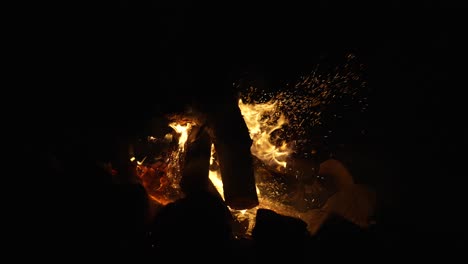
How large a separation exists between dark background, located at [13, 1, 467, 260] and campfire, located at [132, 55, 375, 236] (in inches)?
12.7

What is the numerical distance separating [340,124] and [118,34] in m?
3.79

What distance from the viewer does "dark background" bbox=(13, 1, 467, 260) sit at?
2.87 meters

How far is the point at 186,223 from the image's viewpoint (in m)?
2.07

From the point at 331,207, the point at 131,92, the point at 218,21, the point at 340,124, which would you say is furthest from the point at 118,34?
the point at 340,124

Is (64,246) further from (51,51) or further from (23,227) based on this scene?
(51,51)

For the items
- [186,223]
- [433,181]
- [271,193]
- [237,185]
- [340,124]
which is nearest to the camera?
[186,223]

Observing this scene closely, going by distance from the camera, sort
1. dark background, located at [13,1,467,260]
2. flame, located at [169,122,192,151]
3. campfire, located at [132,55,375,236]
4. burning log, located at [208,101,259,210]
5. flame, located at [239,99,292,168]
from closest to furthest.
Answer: burning log, located at [208,101,259,210] < dark background, located at [13,1,467,260] < campfire, located at [132,55,375,236] < flame, located at [169,122,192,151] < flame, located at [239,99,292,168]

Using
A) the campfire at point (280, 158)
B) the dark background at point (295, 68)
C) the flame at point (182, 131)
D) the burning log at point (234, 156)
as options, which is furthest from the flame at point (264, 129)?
the burning log at point (234, 156)

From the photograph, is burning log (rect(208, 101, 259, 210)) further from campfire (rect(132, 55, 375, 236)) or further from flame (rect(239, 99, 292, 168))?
flame (rect(239, 99, 292, 168))

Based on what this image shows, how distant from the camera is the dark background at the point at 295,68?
9.41 ft

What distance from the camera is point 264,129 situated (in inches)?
166

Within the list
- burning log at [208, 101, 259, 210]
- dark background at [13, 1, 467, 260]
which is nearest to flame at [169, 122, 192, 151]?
dark background at [13, 1, 467, 260]

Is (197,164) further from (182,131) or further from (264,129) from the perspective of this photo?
(264,129)

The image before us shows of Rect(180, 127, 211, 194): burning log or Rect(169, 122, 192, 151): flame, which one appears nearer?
Rect(180, 127, 211, 194): burning log
